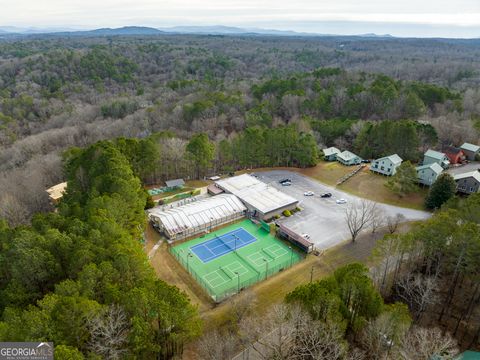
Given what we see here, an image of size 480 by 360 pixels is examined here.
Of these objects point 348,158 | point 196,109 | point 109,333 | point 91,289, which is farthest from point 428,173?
point 196,109

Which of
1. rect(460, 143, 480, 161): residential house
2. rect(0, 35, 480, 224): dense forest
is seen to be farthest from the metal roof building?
rect(460, 143, 480, 161): residential house

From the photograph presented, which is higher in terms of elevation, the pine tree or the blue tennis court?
the pine tree

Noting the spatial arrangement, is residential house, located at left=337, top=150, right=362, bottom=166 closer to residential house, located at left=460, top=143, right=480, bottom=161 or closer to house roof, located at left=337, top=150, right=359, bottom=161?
house roof, located at left=337, top=150, right=359, bottom=161

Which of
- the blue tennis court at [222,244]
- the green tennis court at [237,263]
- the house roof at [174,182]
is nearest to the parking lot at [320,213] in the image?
the green tennis court at [237,263]

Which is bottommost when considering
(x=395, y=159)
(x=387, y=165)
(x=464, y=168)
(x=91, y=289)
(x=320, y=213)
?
(x=320, y=213)

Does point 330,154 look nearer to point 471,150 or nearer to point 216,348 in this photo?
point 471,150

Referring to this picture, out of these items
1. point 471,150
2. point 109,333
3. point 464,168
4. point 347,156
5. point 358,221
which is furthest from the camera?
point 347,156

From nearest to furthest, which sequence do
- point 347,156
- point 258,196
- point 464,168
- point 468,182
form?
point 468,182
point 258,196
point 464,168
point 347,156
